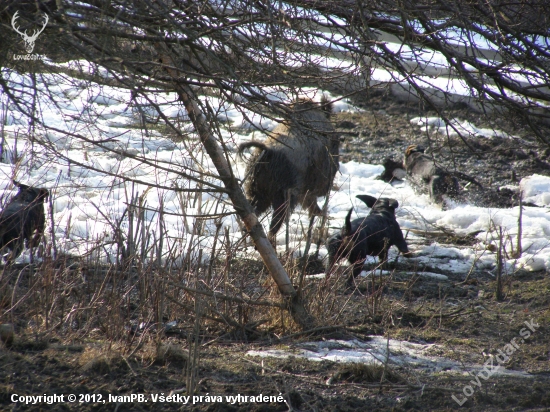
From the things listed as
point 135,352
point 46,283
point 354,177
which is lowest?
point 135,352

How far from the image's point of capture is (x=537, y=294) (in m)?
5.44

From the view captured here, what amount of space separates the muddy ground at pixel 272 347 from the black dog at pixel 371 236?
1.13 feet

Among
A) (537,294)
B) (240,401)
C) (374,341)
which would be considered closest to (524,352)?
→ (374,341)

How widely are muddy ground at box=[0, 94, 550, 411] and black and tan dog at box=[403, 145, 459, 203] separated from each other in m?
2.96

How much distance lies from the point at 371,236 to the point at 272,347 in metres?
2.45

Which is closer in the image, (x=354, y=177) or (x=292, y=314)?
(x=292, y=314)

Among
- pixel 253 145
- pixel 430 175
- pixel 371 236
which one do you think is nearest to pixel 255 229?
pixel 371 236

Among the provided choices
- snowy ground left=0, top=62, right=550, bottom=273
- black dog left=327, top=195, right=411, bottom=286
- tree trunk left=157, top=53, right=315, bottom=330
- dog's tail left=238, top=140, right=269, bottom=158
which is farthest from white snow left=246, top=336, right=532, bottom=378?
dog's tail left=238, top=140, right=269, bottom=158

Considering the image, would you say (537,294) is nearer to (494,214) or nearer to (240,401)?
(494,214)

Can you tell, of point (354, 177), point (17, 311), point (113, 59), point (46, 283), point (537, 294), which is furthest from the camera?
point (354, 177)

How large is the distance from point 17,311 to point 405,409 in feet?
8.82

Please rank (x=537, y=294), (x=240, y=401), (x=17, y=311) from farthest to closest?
(x=537, y=294) → (x=17, y=311) → (x=240, y=401)

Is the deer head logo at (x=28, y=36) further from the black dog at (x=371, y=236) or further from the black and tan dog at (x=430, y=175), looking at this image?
the black and tan dog at (x=430, y=175)

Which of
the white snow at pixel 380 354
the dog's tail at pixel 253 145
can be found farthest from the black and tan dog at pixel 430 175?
the white snow at pixel 380 354
